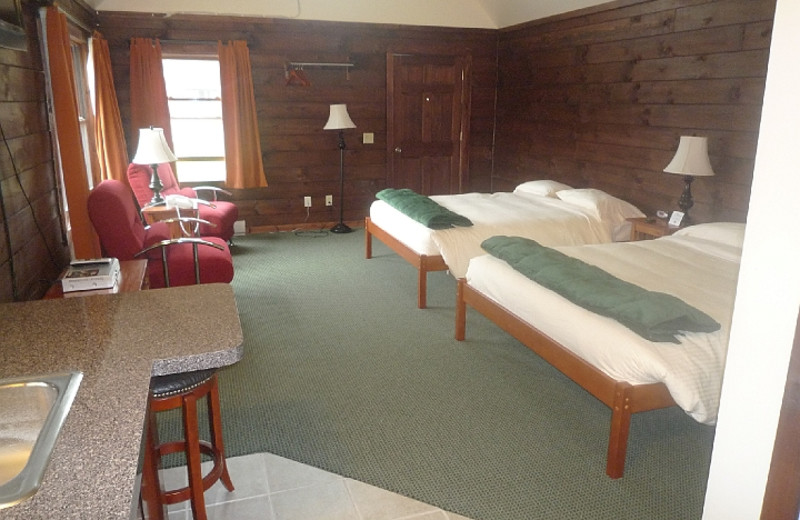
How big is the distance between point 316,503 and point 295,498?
9 centimetres

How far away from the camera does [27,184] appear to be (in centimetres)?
275

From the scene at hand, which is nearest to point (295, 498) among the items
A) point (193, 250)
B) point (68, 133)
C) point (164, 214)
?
point (193, 250)

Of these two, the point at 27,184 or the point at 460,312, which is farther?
the point at 460,312

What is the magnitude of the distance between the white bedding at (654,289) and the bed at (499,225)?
1.76 feet

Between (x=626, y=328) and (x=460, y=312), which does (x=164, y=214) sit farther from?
(x=626, y=328)

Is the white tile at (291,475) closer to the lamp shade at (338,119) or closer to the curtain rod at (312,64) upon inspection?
the lamp shade at (338,119)

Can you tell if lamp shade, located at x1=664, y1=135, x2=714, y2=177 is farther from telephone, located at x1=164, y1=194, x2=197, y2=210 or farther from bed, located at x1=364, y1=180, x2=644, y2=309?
telephone, located at x1=164, y1=194, x2=197, y2=210

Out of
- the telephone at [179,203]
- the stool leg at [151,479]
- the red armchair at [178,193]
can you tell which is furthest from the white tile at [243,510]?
the telephone at [179,203]

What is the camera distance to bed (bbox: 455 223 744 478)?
2.15m

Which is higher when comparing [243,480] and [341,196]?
[341,196]

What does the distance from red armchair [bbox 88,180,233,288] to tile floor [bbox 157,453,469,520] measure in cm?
139

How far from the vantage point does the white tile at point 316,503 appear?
6.77 feet

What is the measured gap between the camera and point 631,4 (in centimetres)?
463

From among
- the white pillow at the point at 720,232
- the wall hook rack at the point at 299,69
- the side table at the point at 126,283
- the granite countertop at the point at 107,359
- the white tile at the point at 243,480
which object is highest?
the wall hook rack at the point at 299,69
